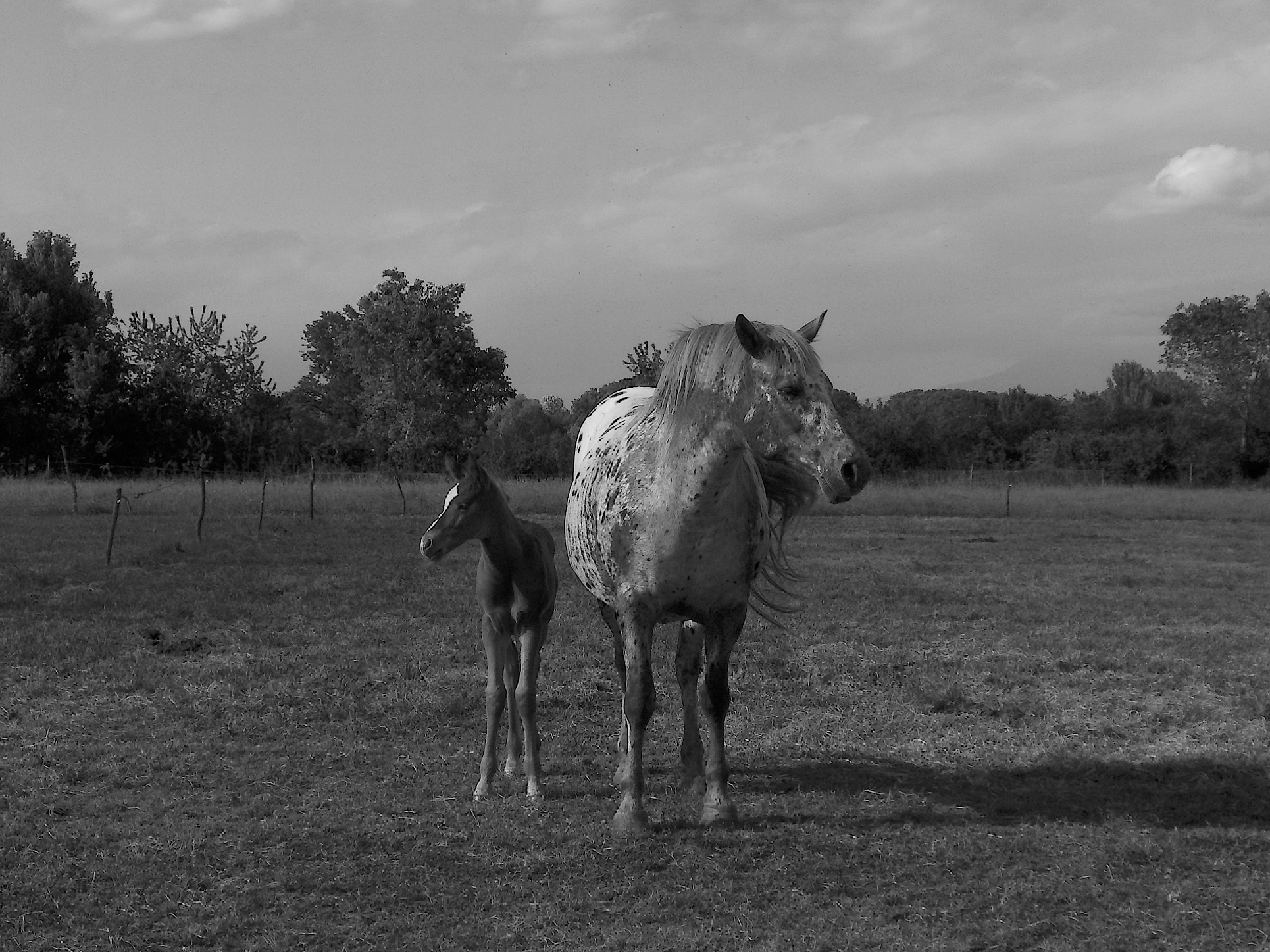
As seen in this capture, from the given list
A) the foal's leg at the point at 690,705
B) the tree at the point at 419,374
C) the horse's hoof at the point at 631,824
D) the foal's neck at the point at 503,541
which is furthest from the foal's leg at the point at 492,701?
the tree at the point at 419,374

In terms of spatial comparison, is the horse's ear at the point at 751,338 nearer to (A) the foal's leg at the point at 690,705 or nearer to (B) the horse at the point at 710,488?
(B) the horse at the point at 710,488

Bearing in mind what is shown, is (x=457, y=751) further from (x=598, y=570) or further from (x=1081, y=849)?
(x=1081, y=849)

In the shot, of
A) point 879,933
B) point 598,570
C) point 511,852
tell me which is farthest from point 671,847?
point 598,570

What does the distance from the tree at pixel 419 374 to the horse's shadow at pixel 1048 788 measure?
3928cm

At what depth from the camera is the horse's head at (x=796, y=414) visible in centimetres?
→ 466

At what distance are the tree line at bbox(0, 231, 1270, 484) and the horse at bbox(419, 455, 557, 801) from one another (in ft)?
71.9

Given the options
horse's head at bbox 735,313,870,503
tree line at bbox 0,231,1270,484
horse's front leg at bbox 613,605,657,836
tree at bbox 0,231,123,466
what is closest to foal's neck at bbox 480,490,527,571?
horse's front leg at bbox 613,605,657,836

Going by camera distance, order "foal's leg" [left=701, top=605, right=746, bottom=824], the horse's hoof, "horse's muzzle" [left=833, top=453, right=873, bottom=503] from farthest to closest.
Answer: "foal's leg" [left=701, top=605, right=746, bottom=824] < the horse's hoof < "horse's muzzle" [left=833, top=453, right=873, bottom=503]

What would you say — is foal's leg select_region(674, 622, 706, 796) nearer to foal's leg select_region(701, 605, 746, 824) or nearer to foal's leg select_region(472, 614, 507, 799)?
foal's leg select_region(701, 605, 746, 824)

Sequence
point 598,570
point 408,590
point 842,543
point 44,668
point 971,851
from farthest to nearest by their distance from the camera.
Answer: point 842,543 < point 408,590 < point 44,668 < point 598,570 < point 971,851

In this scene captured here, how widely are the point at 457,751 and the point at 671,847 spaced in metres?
2.15

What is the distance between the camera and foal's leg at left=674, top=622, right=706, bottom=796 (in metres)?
5.94

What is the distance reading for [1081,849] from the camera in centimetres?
504

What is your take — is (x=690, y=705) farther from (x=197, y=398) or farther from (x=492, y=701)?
(x=197, y=398)
